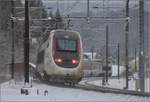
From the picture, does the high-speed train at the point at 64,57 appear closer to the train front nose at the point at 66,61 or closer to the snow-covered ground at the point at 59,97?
the train front nose at the point at 66,61

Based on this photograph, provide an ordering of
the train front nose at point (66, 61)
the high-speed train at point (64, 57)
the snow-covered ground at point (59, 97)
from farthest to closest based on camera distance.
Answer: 1. the train front nose at point (66, 61)
2. the high-speed train at point (64, 57)
3. the snow-covered ground at point (59, 97)

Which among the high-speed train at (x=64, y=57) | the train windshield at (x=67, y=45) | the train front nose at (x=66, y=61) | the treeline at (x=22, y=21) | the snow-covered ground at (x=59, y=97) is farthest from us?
the treeline at (x=22, y=21)

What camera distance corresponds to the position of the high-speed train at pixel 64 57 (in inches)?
1241

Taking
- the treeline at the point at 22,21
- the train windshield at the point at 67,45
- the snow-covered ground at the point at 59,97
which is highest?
the treeline at the point at 22,21

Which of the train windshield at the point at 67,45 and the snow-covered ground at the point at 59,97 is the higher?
the train windshield at the point at 67,45

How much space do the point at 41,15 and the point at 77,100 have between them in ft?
117

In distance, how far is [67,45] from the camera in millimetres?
32156

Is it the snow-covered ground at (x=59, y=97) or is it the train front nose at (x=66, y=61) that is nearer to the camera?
the snow-covered ground at (x=59, y=97)

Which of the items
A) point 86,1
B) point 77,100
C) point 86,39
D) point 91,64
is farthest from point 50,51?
point 91,64

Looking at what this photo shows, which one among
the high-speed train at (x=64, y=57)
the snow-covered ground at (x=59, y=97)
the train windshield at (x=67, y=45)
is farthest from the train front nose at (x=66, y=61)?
the snow-covered ground at (x=59, y=97)

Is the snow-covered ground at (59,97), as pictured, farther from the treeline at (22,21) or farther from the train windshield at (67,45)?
the treeline at (22,21)

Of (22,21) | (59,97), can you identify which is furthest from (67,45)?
(22,21)

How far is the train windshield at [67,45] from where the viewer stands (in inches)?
1264

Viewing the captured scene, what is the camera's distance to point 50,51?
31.9 metres
